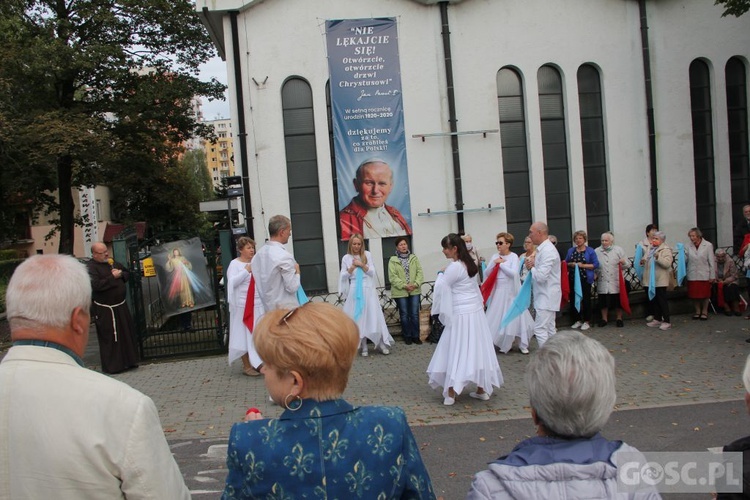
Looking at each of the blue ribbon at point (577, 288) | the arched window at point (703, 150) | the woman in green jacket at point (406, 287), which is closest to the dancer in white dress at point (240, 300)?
the woman in green jacket at point (406, 287)

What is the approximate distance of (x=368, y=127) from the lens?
15.3m

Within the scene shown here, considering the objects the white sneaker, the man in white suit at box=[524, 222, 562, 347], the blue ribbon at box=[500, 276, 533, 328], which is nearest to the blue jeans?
the blue ribbon at box=[500, 276, 533, 328]

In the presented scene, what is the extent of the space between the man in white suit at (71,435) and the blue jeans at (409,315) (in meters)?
10.6

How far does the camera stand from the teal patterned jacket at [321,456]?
228 cm

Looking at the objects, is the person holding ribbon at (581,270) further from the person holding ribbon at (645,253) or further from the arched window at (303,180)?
the arched window at (303,180)

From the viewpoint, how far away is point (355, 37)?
603 inches

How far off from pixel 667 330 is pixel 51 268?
12.4 meters

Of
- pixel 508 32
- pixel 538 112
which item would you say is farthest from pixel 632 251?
pixel 508 32

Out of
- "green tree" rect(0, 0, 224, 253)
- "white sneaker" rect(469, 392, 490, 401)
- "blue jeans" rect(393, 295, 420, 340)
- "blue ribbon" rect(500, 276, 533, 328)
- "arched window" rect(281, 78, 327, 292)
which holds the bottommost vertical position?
"white sneaker" rect(469, 392, 490, 401)

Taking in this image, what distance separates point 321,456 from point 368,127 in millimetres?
13499

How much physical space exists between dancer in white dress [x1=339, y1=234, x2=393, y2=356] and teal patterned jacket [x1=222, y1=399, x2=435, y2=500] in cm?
944

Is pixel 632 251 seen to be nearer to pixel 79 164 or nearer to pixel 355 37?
pixel 355 37

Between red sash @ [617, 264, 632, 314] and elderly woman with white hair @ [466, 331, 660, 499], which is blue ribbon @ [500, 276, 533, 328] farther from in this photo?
elderly woman with white hair @ [466, 331, 660, 499]

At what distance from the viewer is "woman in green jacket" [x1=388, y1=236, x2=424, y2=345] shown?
12.7 meters
